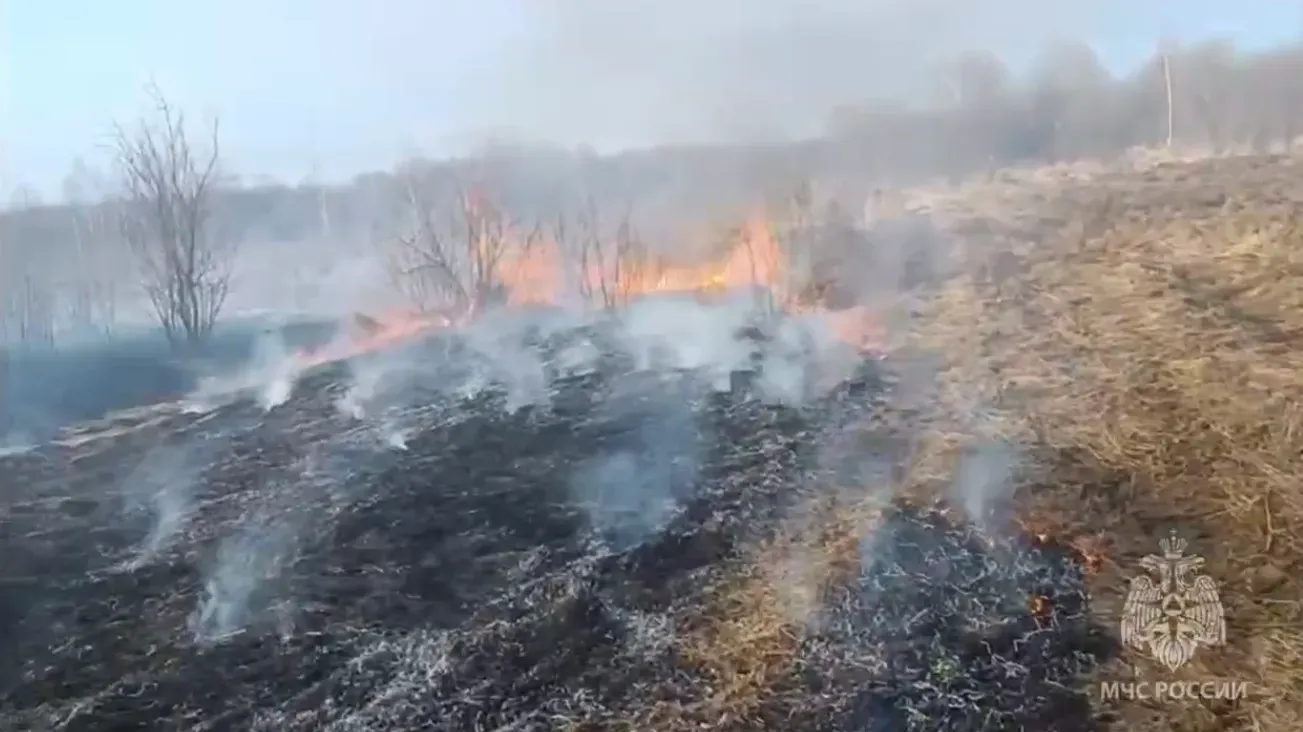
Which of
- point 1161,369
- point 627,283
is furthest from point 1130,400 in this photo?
point 627,283

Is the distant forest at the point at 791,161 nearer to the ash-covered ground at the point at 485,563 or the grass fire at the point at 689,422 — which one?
the grass fire at the point at 689,422

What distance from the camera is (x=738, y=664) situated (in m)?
1.89

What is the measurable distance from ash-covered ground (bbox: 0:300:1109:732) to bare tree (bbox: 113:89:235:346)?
18cm

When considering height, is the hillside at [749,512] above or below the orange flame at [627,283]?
below

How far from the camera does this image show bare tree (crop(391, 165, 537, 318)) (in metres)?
2.08

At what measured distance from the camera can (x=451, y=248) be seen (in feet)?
6.86

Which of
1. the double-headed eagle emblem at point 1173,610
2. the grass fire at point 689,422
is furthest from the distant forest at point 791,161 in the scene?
the double-headed eagle emblem at point 1173,610

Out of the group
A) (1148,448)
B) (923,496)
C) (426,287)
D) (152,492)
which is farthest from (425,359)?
(1148,448)

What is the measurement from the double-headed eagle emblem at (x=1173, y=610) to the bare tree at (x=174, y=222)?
1.64m

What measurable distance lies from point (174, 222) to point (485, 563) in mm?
830

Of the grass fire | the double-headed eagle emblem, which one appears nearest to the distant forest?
the grass fire

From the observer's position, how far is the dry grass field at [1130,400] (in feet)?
6.14

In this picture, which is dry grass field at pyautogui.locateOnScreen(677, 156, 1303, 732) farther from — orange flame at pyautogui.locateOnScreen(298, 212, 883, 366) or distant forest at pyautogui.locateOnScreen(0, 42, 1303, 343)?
orange flame at pyautogui.locateOnScreen(298, 212, 883, 366)

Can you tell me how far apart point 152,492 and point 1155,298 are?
1.72m
